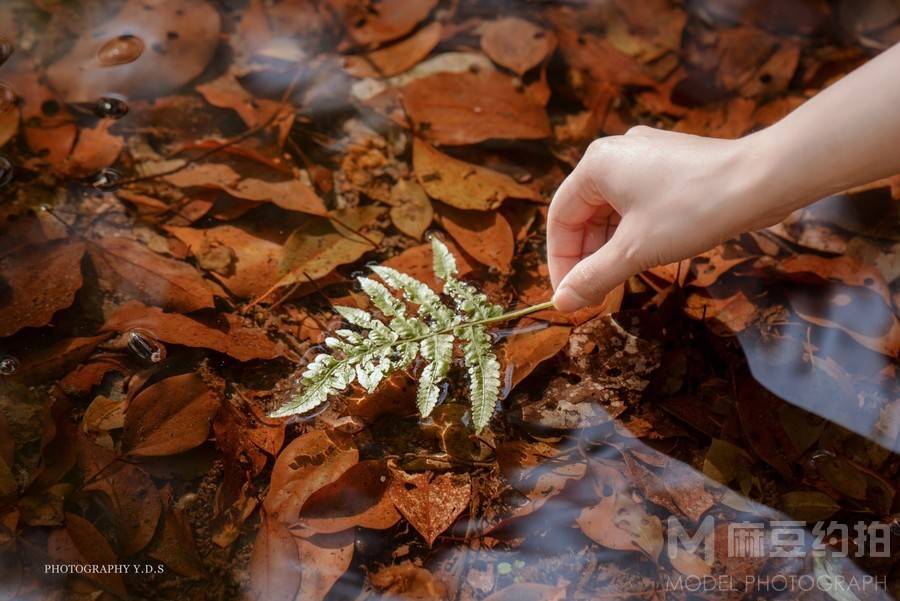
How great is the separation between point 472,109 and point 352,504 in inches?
79.9

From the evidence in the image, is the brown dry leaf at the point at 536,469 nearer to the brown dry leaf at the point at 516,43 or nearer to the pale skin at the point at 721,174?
the pale skin at the point at 721,174

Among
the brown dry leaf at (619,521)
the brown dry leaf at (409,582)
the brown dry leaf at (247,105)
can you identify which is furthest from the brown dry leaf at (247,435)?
the brown dry leaf at (247,105)

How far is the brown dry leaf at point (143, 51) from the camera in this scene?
347 cm

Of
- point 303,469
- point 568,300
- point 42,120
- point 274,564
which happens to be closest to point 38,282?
point 42,120

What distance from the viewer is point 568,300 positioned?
97.3 inches

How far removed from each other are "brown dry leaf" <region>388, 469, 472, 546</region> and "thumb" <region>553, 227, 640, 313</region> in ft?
2.53

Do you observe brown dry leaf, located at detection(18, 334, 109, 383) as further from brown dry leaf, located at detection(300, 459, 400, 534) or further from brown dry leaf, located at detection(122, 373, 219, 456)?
brown dry leaf, located at detection(300, 459, 400, 534)

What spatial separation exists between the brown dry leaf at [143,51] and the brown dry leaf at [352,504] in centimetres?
229

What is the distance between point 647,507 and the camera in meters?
2.53

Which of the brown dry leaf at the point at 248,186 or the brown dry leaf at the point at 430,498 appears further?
the brown dry leaf at the point at 248,186

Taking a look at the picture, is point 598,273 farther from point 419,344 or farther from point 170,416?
point 170,416

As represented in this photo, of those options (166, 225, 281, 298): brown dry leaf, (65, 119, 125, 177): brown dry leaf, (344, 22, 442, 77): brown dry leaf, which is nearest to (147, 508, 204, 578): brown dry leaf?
(166, 225, 281, 298): brown dry leaf

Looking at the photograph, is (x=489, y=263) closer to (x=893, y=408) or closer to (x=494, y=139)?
(x=494, y=139)

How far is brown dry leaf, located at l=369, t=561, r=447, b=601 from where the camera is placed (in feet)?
7.70
